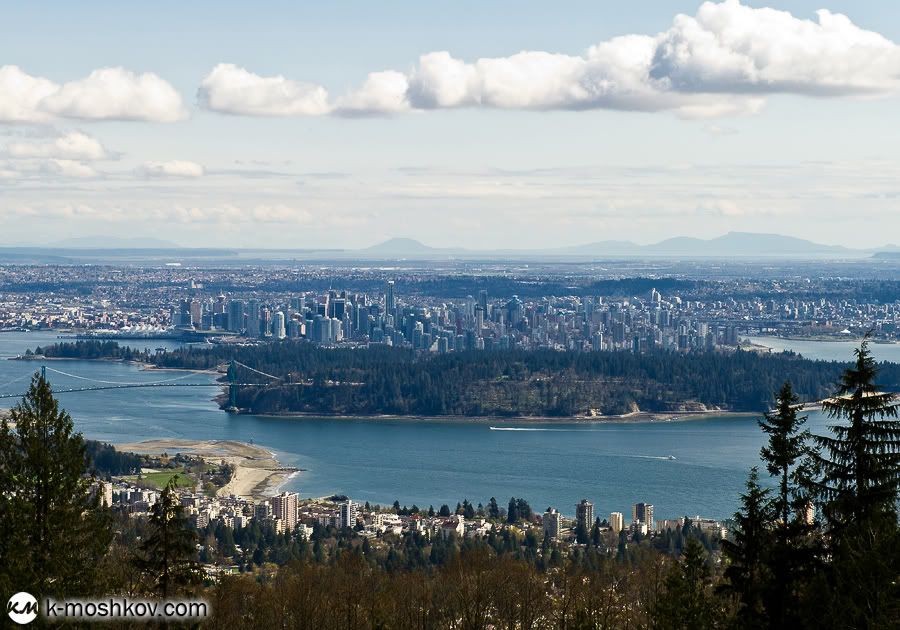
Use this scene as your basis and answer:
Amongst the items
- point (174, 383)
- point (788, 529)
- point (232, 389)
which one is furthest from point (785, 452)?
point (174, 383)

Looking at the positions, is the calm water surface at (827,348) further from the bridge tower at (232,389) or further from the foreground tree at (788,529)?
the foreground tree at (788,529)

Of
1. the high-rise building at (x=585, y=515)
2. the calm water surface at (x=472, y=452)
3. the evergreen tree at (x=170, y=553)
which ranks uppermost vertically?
the evergreen tree at (x=170, y=553)

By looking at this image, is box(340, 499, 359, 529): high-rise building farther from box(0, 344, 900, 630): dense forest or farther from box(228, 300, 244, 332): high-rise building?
box(228, 300, 244, 332): high-rise building

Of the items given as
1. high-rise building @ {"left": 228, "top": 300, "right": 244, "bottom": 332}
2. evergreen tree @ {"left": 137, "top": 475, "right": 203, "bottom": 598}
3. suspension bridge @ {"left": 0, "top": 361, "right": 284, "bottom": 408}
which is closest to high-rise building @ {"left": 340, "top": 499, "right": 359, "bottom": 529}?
evergreen tree @ {"left": 137, "top": 475, "right": 203, "bottom": 598}

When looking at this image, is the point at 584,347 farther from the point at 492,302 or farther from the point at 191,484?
the point at 191,484

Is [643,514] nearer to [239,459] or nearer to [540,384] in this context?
[239,459]

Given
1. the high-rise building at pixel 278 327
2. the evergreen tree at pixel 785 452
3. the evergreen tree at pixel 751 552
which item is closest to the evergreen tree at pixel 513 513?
the evergreen tree at pixel 751 552
